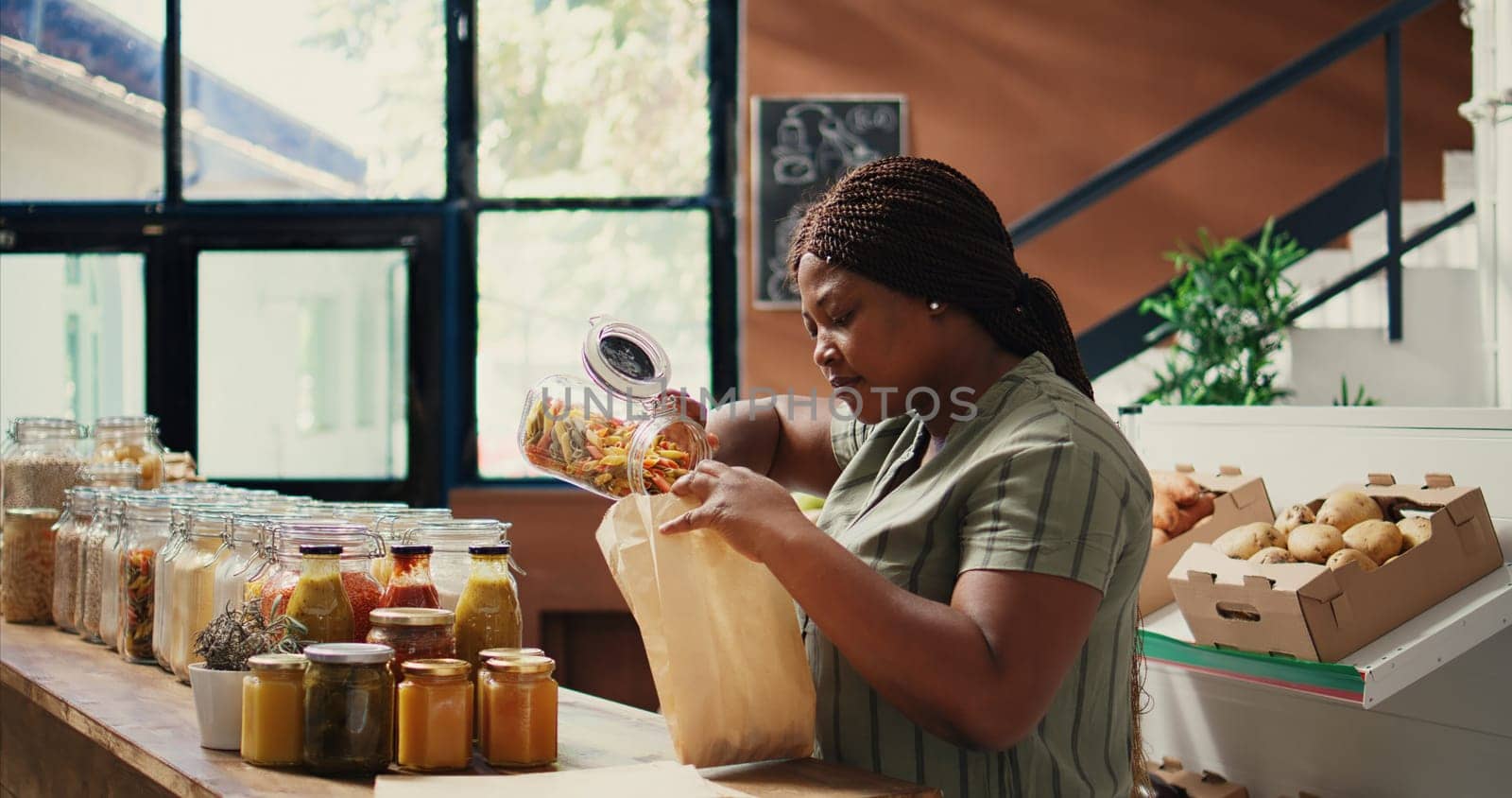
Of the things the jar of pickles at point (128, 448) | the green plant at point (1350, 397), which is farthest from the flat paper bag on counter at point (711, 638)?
the green plant at point (1350, 397)

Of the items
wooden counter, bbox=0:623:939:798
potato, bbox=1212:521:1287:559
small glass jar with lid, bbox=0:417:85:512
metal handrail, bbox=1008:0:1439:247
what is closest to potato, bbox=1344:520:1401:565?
potato, bbox=1212:521:1287:559

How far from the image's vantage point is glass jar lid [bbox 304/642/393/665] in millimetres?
1290

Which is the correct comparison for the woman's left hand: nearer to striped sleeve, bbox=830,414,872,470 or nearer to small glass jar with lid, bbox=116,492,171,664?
striped sleeve, bbox=830,414,872,470

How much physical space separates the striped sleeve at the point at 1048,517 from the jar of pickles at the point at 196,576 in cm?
97

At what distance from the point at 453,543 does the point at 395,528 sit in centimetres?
13

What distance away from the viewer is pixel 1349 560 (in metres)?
2.03

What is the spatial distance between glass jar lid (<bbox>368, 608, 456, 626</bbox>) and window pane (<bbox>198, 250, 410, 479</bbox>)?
11.4 feet

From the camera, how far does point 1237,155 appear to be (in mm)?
4656

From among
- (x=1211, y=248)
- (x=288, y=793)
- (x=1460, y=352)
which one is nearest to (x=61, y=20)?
(x=1211, y=248)

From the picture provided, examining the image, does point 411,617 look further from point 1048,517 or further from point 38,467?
point 38,467

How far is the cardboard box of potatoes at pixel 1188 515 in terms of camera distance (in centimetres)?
242

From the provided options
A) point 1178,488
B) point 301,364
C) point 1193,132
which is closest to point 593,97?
point 301,364

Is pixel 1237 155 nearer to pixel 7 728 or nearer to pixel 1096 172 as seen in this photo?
pixel 1096 172

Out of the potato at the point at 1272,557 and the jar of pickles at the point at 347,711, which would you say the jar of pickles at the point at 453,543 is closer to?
the jar of pickles at the point at 347,711
